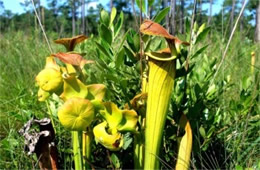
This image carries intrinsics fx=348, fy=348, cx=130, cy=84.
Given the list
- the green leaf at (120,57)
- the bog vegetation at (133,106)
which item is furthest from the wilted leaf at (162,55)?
the green leaf at (120,57)

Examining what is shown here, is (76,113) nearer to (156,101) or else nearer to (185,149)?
(156,101)

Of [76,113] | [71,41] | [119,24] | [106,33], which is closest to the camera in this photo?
[76,113]

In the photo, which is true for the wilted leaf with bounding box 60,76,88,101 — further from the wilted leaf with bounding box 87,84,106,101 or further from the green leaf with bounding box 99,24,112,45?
the green leaf with bounding box 99,24,112,45

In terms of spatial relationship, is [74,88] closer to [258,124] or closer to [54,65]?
[54,65]

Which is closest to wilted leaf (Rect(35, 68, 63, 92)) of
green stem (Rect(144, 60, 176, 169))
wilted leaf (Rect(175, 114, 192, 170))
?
green stem (Rect(144, 60, 176, 169))

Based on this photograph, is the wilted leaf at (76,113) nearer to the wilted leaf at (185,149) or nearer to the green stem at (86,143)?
the green stem at (86,143)

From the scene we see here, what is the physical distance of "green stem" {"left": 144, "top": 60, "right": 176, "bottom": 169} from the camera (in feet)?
2.52

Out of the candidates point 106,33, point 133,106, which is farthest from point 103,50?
point 133,106

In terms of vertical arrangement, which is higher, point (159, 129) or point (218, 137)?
point (159, 129)

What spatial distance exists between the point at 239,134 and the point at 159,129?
395 millimetres

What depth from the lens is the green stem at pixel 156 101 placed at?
77 centimetres

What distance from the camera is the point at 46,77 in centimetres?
72

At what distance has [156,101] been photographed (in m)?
0.78

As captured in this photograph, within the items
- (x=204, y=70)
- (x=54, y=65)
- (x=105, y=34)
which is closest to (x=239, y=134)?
(x=204, y=70)
